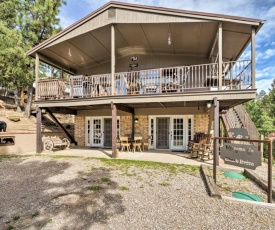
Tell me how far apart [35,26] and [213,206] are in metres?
15.4

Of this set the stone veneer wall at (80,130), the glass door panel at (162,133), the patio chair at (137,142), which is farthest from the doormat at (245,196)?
the stone veneer wall at (80,130)

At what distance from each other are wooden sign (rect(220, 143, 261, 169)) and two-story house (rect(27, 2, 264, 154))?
2852 millimetres

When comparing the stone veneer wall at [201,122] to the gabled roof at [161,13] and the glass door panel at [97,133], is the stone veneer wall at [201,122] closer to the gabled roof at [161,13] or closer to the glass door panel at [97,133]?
the gabled roof at [161,13]

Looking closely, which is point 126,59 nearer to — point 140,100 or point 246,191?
point 140,100

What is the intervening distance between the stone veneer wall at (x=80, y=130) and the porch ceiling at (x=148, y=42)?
3.69 meters

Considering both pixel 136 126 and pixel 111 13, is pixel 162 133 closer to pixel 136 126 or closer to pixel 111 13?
pixel 136 126

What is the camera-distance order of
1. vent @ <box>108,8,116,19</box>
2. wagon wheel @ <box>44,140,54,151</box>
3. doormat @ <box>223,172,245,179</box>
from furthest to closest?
wagon wheel @ <box>44,140,54,151</box>
vent @ <box>108,8,116,19</box>
doormat @ <box>223,172,245,179</box>

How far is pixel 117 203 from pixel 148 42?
7.82 metres

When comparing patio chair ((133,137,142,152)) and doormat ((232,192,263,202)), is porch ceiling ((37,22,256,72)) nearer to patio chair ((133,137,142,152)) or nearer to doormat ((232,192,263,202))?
patio chair ((133,137,142,152))

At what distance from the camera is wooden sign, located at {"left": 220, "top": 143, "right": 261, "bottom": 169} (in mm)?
3830

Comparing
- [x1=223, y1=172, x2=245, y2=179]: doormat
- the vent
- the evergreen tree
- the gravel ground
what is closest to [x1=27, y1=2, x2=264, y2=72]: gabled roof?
the vent

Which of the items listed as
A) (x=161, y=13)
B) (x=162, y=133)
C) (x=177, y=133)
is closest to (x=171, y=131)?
(x=177, y=133)

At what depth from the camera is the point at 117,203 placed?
356cm

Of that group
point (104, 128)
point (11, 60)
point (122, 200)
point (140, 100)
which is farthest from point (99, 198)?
point (11, 60)
